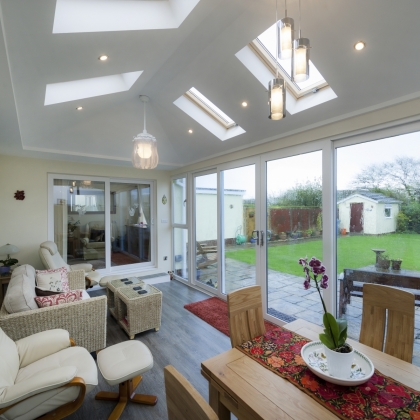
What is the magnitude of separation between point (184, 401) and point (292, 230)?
2.71m

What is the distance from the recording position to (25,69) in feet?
6.50

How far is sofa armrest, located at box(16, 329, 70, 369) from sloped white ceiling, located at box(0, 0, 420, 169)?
2.07 metres

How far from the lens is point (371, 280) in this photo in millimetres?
2502

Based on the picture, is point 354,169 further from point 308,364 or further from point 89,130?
point 89,130

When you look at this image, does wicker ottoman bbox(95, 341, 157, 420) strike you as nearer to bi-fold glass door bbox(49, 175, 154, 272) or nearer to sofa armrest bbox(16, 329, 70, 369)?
sofa armrest bbox(16, 329, 70, 369)

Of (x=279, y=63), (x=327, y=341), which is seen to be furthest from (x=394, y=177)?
(x=327, y=341)

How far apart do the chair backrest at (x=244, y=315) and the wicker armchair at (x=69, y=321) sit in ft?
5.22

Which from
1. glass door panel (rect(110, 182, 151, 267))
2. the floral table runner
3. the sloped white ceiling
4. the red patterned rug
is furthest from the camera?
glass door panel (rect(110, 182, 151, 267))

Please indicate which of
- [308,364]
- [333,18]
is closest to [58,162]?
[333,18]

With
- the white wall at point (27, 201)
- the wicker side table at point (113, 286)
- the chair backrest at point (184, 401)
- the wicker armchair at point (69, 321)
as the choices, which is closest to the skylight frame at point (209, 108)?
the white wall at point (27, 201)

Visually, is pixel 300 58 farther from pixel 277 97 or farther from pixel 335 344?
pixel 335 344

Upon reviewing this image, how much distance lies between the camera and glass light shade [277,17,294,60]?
123 centimetres

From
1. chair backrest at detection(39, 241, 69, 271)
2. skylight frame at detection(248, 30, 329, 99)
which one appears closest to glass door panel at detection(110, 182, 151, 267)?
chair backrest at detection(39, 241, 69, 271)

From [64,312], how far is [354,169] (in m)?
3.31
